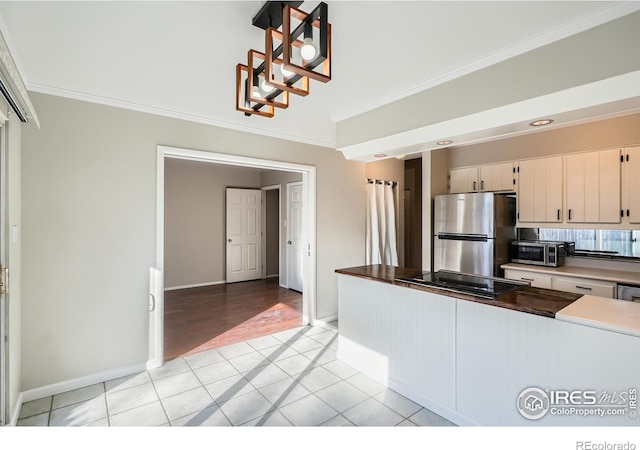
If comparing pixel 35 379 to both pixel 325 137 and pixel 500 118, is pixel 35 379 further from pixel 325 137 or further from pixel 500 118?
pixel 500 118

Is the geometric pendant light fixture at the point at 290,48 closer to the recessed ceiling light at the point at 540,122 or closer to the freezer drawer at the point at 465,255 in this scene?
the recessed ceiling light at the point at 540,122

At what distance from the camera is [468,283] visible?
2307 millimetres

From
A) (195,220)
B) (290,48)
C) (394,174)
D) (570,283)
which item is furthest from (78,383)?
(570,283)

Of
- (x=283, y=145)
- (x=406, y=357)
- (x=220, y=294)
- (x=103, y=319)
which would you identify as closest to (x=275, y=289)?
(x=220, y=294)

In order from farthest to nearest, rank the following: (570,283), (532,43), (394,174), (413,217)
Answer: (413,217), (394,174), (570,283), (532,43)

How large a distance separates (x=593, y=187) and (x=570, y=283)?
1083 mm

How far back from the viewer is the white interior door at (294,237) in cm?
593

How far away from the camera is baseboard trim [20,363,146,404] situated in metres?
2.40

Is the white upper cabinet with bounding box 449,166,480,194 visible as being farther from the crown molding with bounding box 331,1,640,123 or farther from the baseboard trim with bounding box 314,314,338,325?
the baseboard trim with bounding box 314,314,338,325

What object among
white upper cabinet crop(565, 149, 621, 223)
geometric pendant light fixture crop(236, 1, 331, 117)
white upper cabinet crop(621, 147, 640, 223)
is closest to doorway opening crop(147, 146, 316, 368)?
geometric pendant light fixture crop(236, 1, 331, 117)

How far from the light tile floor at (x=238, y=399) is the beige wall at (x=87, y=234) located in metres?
0.30

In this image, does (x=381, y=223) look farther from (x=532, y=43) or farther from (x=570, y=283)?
(x=532, y=43)

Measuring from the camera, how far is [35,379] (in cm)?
243
